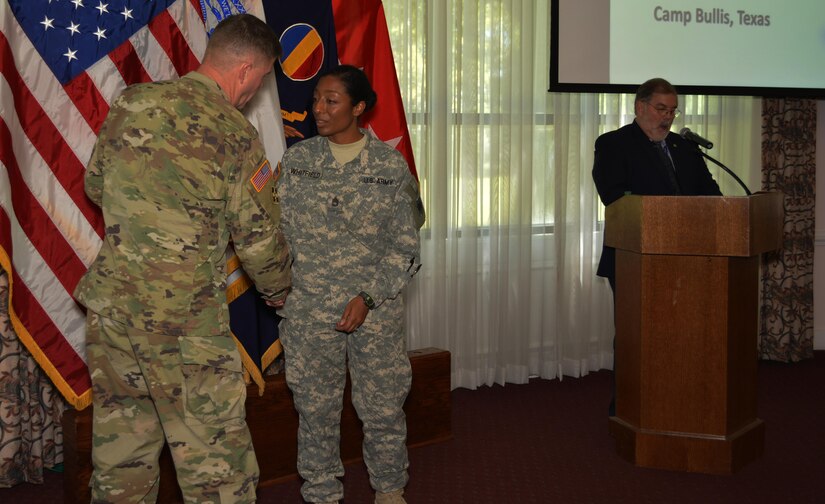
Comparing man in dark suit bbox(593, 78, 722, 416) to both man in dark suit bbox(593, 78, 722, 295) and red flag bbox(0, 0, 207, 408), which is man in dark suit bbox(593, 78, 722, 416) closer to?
man in dark suit bbox(593, 78, 722, 295)

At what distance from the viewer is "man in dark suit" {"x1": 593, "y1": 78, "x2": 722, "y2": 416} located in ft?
11.0

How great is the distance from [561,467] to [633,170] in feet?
4.07

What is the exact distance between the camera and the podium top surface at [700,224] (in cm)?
295

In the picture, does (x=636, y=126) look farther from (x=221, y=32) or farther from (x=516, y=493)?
(x=221, y=32)

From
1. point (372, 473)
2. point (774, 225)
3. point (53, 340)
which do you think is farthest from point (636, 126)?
point (53, 340)

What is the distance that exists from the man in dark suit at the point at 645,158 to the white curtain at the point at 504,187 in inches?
37.7

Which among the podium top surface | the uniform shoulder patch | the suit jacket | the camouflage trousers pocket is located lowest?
the camouflage trousers pocket

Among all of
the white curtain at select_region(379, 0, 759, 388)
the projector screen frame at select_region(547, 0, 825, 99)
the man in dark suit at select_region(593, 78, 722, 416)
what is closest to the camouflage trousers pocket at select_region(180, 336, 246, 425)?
the man in dark suit at select_region(593, 78, 722, 416)

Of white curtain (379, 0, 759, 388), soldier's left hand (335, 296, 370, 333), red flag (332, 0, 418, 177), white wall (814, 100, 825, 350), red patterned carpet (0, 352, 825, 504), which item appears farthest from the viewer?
white wall (814, 100, 825, 350)

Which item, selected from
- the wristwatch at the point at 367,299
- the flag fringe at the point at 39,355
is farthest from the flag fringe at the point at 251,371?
the wristwatch at the point at 367,299

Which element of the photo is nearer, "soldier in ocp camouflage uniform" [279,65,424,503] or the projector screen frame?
"soldier in ocp camouflage uniform" [279,65,424,503]

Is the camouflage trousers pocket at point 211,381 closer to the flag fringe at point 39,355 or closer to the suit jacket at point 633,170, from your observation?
the flag fringe at point 39,355

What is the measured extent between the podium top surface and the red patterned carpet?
86 centimetres

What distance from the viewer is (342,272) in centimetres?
259
